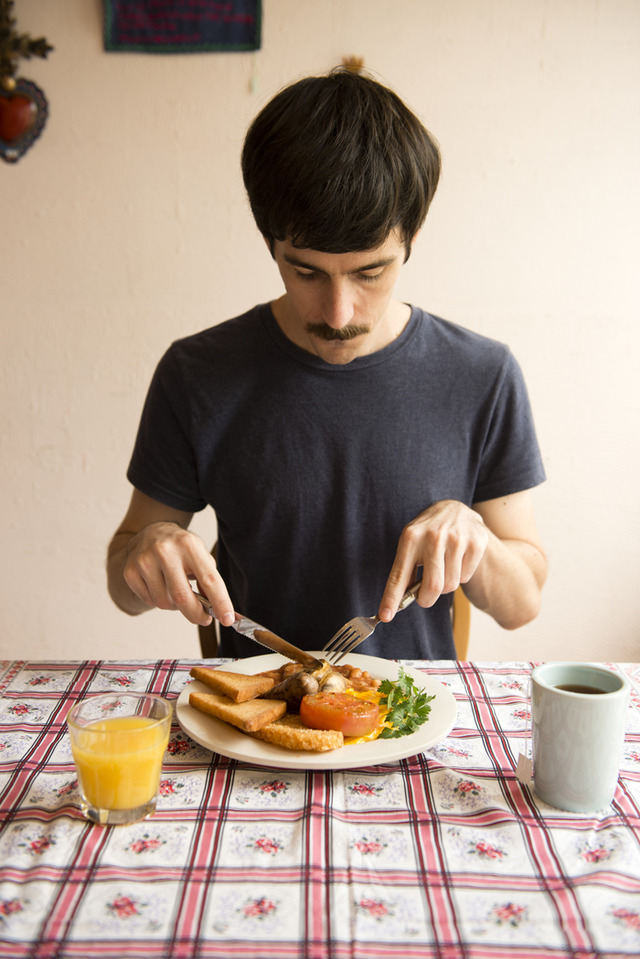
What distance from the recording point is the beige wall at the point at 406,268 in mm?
2209

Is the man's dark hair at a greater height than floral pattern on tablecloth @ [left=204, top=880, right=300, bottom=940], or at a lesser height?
greater

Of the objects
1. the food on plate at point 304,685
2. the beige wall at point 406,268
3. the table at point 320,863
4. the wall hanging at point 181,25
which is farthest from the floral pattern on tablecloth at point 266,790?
the wall hanging at point 181,25

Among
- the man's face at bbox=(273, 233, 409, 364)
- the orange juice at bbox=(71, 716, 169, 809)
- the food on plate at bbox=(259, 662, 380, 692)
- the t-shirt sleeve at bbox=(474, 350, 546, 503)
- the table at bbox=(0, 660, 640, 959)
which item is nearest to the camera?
the table at bbox=(0, 660, 640, 959)

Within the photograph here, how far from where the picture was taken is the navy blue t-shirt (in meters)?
1.42

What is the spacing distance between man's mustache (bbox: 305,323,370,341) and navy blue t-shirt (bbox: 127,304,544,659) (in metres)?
0.15

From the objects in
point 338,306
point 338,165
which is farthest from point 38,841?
point 338,165

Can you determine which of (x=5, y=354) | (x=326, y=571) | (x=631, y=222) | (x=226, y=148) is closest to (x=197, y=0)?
(x=226, y=148)

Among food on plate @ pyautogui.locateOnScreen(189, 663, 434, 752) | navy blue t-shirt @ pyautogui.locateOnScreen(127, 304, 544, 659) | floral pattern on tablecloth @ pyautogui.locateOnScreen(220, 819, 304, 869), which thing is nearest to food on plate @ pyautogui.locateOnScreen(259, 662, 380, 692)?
food on plate @ pyautogui.locateOnScreen(189, 663, 434, 752)

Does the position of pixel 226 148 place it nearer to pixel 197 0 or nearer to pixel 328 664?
pixel 197 0

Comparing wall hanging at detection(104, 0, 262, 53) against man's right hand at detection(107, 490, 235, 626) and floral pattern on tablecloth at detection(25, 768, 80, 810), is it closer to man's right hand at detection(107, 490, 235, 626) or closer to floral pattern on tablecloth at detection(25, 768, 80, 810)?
→ man's right hand at detection(107, 490, 235, 626)

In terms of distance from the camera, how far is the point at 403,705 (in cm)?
94

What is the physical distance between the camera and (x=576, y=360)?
2357mm

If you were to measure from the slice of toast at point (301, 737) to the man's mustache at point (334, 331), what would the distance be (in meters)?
0.61

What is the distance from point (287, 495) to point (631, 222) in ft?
4.84
